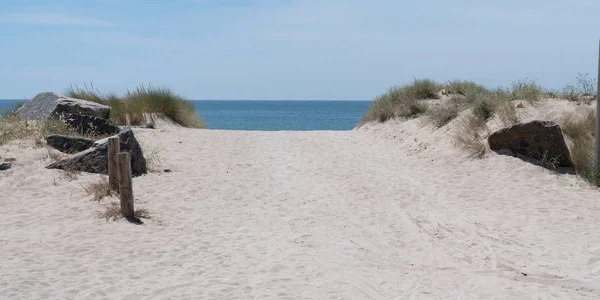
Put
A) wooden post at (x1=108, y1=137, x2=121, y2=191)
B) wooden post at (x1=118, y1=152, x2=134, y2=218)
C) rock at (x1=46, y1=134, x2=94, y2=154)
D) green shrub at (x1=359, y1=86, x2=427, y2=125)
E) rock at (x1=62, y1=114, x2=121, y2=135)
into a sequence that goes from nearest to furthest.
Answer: wooden post at (x1=118, y1=152, x2=134, y2=218) < wooden post at (x1=108, y1=137, x2=121, y2=191) < rock at (x1=46, y1=134, x2=94, y2=154) < rock at (x1=62, y1=114, x2=121, y2=135) < green shrub at (x1=359, y1=86, x2=427, y2=125)

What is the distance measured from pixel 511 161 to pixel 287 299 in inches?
319

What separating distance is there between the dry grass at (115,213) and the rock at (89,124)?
659 centimetres

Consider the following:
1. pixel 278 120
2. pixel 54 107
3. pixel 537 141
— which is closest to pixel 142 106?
pixel 54 107

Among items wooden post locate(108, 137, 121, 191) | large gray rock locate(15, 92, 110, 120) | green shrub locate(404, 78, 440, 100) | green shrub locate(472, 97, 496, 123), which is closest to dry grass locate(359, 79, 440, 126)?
green shrub locate(404, 78, 440, 100)

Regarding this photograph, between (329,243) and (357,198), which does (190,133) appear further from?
(329,243)

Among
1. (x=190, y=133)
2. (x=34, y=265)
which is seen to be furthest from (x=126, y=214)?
(x=190, y=133)

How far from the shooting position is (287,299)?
5457 mm

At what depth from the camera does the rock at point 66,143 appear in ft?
41.4

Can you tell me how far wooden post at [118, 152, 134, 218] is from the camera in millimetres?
8312

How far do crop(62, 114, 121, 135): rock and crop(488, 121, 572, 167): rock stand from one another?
31.4 feet

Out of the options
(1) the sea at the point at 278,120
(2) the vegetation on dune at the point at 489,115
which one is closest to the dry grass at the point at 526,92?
(2) the vegetation on dune at the point at 489,115

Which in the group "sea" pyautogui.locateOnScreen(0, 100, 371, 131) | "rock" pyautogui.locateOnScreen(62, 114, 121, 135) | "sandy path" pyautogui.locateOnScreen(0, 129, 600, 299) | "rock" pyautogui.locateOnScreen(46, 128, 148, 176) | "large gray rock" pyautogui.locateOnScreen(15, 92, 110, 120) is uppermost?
"large gray rock" pyautogui.locateOnScreen(15, 92, 110, 120)

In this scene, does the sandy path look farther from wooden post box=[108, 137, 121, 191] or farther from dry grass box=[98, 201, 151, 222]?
wooden post box=[108, 137, 121, 191]

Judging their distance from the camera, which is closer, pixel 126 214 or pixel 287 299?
pixel 287 299
